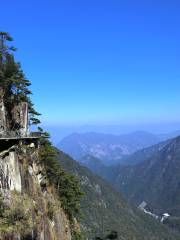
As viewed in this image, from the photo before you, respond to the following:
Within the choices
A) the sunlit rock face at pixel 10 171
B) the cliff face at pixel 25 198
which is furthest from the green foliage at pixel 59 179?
the sunlit rock face at pixel 10 171

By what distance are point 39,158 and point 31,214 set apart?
54.0ft

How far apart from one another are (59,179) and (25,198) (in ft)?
77.3

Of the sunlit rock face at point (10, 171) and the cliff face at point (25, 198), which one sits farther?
the sunlit rock face at point (10, 171)

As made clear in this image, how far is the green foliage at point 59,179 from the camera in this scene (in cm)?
6200

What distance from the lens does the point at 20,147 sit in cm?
4769

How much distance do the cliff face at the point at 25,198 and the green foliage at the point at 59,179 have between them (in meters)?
5.39

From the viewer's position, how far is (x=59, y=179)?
6700 cm

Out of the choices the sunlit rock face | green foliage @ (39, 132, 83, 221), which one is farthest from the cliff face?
green foliage @ (39, 132, 83, 221)

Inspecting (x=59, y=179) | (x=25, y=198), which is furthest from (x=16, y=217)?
(x=59, y=179)

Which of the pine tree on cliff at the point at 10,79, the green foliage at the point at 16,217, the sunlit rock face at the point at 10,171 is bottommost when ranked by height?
the green foliage at the point at 16,217

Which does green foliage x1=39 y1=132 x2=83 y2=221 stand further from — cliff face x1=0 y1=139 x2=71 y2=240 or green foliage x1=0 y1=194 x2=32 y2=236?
green foliage x1=0 y1=194 x2=32 y2=236

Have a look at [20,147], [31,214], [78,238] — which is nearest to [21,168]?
[20,147]

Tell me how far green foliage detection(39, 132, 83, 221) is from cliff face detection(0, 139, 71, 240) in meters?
5.39

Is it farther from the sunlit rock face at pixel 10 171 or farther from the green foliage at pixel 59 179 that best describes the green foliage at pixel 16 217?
the green foliage at pixel 59 179
